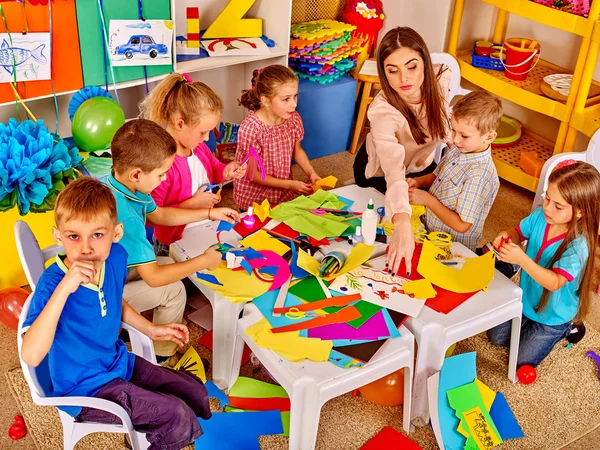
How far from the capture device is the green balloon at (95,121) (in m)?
2.39

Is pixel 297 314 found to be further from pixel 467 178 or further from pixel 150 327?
pixel 467 178

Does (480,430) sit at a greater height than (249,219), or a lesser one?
lesser

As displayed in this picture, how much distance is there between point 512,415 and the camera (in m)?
2.07

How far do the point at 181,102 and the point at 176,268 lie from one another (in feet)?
1.94

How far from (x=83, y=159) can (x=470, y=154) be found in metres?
1.37

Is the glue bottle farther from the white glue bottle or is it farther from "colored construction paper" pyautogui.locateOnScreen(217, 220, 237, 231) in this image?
the white glue bottle

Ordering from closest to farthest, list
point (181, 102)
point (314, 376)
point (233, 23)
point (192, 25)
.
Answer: point (314, 376) < point (181, 102) < point (192, 25) < point (233, 23)

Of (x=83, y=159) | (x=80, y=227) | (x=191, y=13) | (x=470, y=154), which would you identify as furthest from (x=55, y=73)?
(x=470, y=154)

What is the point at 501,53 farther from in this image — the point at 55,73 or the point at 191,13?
the point at 55,73

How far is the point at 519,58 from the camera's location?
3.17 meters

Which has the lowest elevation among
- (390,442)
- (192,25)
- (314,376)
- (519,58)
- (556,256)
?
(390,442)

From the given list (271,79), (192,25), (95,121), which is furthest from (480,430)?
(192,25)

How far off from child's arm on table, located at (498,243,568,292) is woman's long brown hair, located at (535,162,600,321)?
0.26 ft

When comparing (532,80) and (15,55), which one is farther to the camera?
(532,80)
